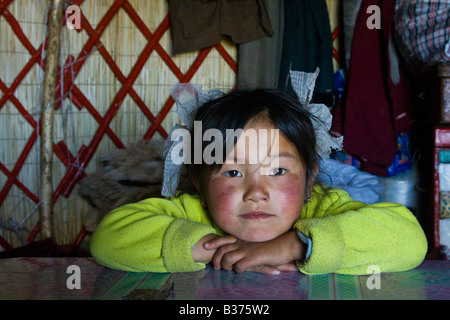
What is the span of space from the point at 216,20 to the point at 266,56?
20cm

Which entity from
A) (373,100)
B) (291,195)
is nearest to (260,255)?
(291,195)

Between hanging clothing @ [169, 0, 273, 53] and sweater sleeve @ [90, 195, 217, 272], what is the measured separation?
0.95m

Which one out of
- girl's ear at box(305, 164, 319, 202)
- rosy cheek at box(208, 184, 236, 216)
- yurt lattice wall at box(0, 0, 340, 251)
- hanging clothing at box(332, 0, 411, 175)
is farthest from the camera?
yurt lattice wall at box(0, 0, 340, 251)

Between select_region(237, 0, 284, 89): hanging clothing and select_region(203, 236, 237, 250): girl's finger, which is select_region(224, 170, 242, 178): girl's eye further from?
select_region(237, 0, 284, 89): hanging clothing

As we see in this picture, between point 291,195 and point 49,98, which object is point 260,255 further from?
point 49,98

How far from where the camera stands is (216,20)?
147 centimetres

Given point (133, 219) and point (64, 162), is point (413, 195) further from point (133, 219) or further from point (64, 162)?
point (64, 162)

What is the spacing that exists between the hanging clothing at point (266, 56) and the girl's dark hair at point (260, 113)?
689 mm

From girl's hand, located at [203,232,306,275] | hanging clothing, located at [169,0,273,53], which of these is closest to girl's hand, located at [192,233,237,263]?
girl's hand, located at [203,232,306,275]

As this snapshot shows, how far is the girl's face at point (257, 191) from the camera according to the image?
619 mm

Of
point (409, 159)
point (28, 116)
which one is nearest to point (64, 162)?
point (28, 116)

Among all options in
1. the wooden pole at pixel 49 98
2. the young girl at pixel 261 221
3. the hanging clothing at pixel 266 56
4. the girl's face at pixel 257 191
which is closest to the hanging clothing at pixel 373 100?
the hanging clothing at pixel 266 56

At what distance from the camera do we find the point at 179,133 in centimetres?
78

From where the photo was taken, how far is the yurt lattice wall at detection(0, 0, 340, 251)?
63.4 inches
